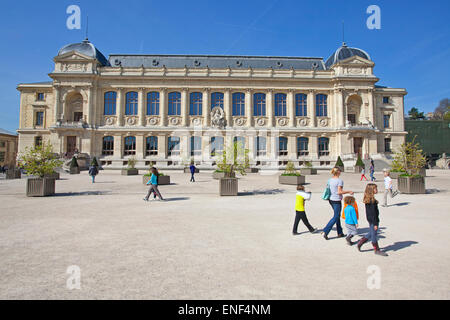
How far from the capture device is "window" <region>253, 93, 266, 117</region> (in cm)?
4144

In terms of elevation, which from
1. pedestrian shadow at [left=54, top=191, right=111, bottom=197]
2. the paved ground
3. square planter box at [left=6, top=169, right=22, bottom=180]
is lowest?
the paved ground

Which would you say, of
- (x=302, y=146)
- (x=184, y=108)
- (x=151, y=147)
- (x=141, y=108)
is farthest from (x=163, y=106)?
(x=302, y=146)

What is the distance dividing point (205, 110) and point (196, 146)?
20.8 feet

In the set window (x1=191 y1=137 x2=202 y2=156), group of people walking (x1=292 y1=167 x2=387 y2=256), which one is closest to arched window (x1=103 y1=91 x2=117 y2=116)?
window (x1=191 y1=137 x2=202 y2=156)

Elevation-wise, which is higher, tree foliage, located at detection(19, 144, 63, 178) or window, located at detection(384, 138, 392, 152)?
window, located at detection(384, 138, 392, 152)

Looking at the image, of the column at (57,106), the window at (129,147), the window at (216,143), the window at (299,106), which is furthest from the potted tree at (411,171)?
the column at (57,106)

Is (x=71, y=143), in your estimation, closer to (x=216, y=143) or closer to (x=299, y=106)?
(x=216, y=143)

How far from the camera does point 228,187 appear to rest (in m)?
13.4

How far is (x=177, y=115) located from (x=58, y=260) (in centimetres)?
3769

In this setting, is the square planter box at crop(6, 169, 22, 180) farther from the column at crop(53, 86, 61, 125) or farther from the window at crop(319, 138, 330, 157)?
the window at crop(319, 138, 330, 157)

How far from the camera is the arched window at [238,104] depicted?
41.2 metres

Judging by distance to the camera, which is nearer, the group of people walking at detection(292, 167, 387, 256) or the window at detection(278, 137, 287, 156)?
the group of people walking at detection(292, 167, 387, 256)

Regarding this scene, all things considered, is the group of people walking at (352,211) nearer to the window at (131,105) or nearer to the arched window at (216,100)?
the arched window at (216,100)

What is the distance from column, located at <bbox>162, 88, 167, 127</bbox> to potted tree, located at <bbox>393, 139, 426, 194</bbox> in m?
33.5
